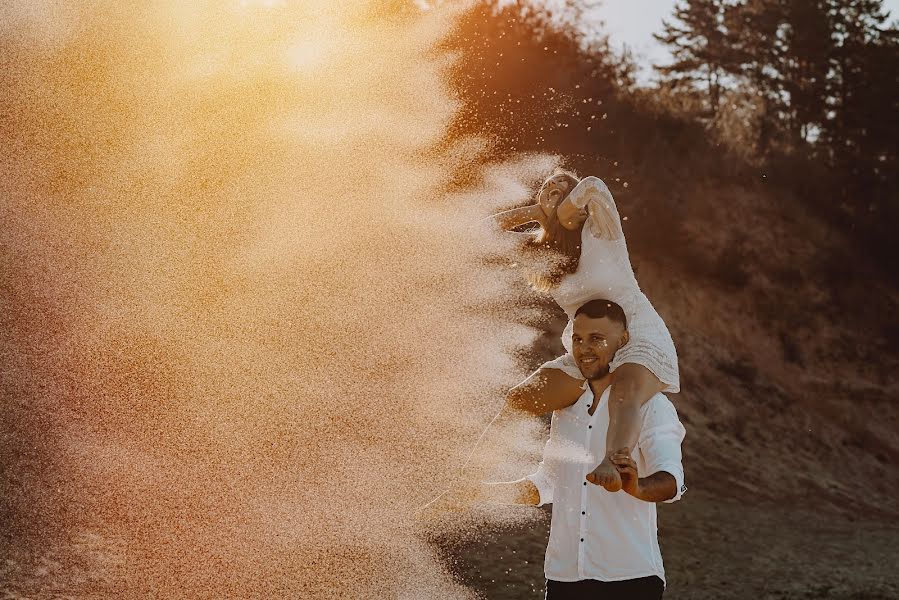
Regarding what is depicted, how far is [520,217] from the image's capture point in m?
3.76

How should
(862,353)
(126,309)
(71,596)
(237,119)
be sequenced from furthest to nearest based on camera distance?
(862,353) → (237,119) → (126,309) → (71,596)

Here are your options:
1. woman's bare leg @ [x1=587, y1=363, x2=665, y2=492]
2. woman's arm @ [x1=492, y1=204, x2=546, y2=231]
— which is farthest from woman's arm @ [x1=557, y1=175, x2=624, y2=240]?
woman's bare leg @ [x1=587, y1=363, x2=665, y2=492]

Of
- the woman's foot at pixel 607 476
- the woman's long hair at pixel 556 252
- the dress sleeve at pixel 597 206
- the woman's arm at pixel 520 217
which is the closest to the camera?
the woman's foot at pixel 607 476

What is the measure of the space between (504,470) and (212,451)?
648cm

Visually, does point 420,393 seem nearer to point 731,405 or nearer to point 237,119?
point 237,119

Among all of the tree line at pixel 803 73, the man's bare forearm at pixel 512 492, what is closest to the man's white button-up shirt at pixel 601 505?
the man's bare forearm at pixel 512 492

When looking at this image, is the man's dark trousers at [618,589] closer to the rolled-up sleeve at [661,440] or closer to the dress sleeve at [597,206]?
the rolled-up sleeve at [661,440]

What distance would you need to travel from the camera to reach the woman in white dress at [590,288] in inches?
130

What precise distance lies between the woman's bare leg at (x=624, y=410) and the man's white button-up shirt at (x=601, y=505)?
49mm

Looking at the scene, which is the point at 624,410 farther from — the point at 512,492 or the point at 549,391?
the point at 512,492

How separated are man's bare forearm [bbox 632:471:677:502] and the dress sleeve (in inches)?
34.6

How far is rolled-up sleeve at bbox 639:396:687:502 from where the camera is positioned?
10.1ft

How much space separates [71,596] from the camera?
768cm

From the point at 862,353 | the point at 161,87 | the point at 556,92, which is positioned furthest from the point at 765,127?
the point at 161,87
